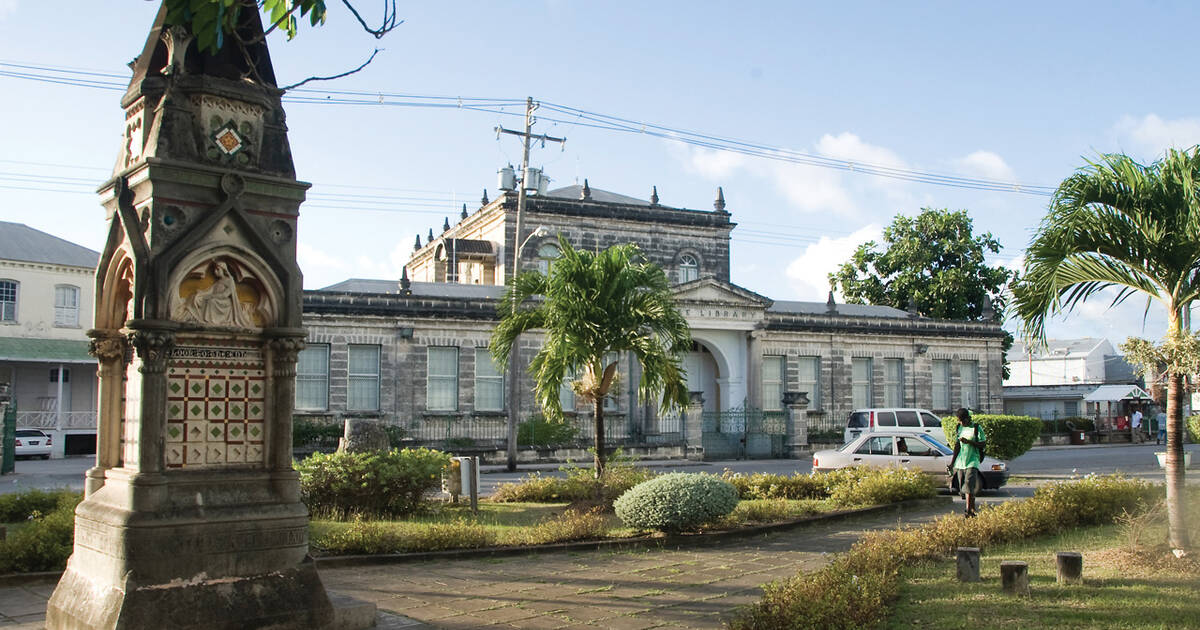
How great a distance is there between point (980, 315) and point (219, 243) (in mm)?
46873

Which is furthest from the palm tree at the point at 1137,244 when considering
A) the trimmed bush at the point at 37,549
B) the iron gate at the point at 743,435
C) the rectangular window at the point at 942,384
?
the rectangular window at the point at 942,384

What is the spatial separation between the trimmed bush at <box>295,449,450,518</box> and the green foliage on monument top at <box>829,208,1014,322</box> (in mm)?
36918

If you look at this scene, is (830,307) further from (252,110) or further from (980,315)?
(252,110)

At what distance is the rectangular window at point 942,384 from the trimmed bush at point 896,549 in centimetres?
2676

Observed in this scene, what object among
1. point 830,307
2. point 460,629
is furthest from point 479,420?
point 460,629

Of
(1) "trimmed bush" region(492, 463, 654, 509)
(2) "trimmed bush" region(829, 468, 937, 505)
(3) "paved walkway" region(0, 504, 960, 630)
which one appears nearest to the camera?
(3) "paved walkway" region(0, 504, 960, 630)

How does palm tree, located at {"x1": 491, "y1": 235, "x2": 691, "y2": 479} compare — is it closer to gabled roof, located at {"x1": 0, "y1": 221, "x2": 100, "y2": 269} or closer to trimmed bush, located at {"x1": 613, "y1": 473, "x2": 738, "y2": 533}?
trimmed bush, located at {"x1": 613, "y1": 473, "x2": 738, "y2": 533}

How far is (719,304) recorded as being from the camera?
35250 mm

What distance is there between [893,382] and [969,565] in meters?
32.0

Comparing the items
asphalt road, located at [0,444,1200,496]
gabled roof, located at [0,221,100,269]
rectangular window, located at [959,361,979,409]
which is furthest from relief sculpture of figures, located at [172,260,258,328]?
rectangular window, located at [959,361,979,409]

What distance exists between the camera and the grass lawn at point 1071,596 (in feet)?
24.3

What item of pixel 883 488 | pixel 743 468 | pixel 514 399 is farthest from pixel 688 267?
pixel 883 488

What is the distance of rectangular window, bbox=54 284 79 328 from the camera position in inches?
1492

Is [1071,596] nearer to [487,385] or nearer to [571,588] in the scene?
[571,588]
